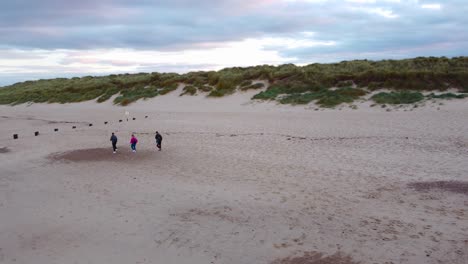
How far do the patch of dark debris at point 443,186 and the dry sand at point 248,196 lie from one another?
0.17ft

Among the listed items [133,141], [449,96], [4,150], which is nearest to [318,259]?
[133,141]

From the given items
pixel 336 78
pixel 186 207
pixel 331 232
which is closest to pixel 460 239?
pixel 331 232

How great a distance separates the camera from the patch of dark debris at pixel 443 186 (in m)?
10.4

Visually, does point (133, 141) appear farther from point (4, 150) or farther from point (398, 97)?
point (398, 97)

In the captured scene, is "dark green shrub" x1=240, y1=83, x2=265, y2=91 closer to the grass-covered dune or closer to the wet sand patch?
the grass-covered dune

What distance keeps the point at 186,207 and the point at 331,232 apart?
3.56 meters

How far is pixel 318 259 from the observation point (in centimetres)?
723

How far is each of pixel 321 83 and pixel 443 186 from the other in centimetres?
2221

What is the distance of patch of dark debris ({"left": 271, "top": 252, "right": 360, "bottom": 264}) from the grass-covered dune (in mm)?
20269

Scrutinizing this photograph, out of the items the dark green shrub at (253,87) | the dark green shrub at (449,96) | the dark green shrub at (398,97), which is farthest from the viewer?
the dark green shrub at (253,87)

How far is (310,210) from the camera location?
950 centimetres

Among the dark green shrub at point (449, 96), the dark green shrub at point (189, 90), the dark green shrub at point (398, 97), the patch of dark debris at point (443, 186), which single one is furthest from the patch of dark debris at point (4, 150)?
the dark green shrub at point (449, 96)

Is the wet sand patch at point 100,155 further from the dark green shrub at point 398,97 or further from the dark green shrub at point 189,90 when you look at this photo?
the dark green shrub at point 189,90

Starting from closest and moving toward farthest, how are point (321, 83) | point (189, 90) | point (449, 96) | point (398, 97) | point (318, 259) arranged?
1. point (318, 259)
2. point (449, 96)
3. point (398, 97)
4. point (321, 83)
5. point (189, 90)
